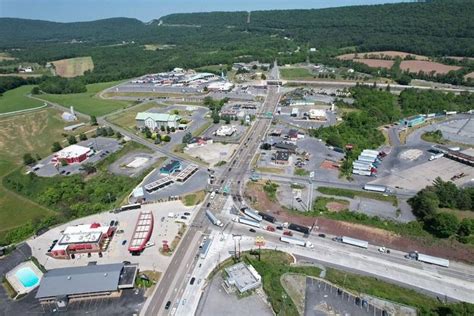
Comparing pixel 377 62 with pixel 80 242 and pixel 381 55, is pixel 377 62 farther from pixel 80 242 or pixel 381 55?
pixel 80 242

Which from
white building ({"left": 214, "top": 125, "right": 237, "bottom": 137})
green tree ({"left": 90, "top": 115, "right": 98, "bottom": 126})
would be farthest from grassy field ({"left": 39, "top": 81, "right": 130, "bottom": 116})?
white building ({"left": 214, "top": 125, "right": 237, "bottom": 137})

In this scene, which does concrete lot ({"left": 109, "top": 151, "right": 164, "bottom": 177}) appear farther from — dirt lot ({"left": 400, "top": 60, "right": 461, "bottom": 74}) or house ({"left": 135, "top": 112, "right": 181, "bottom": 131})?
dirt lot ({"left": 400, "top": 60, "right": 461, "bottom": 74})

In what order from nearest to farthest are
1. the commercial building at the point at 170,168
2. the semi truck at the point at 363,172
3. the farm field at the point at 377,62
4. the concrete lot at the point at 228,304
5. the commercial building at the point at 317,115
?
the concrete lot at the point at 228,304
the semi truck at the point at 363,172
the commercial building at the point at 170,168
the commercial building at the point at 317,115
the farm field at the point at 377,62

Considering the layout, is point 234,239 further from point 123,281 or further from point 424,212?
point 424,212

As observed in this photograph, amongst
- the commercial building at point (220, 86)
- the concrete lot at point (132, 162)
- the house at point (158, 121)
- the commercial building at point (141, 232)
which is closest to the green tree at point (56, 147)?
the concrete lot at point (132, 162)

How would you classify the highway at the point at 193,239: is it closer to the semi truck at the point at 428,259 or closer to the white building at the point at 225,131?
the white building at the point at 225,131

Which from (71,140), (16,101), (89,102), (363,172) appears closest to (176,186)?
(363,172)
